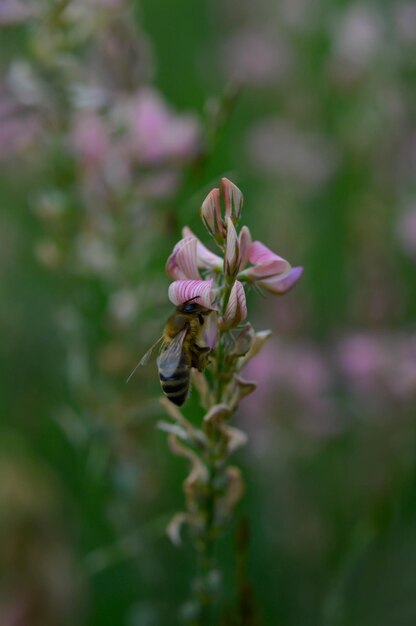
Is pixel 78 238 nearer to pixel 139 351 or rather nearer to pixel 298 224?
pixel 139 351

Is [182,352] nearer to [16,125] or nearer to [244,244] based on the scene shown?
[244,244]

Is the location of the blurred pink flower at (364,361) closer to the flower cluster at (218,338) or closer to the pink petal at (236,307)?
the flower cluster at (218,338)

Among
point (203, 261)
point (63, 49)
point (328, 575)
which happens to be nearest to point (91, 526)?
point (328, 575)

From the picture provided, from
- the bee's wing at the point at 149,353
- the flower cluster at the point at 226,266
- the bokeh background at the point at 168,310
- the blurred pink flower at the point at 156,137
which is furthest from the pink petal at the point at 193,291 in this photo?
the blurred pink flower at the point at 156,137

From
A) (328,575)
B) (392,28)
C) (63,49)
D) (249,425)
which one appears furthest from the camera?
(392,28)

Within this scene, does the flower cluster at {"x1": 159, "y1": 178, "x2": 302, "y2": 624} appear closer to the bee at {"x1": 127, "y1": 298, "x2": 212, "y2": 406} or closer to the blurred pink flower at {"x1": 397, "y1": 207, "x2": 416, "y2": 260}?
the bee at {"x1": 127, "y1": 298, "x2": 212, "y2": 406}

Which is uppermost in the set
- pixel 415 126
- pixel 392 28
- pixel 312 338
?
pixel 392 28

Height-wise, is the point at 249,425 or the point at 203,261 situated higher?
the point at 249,425
